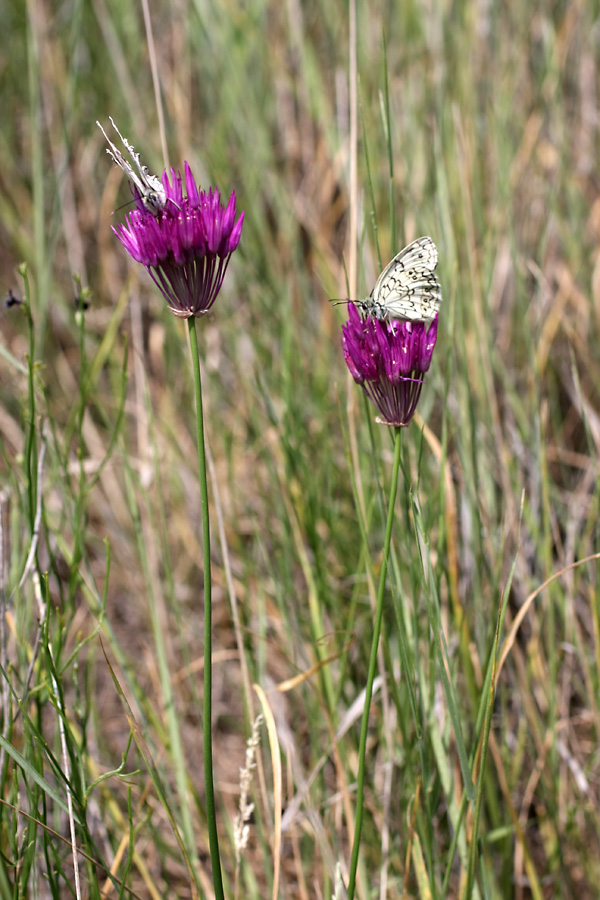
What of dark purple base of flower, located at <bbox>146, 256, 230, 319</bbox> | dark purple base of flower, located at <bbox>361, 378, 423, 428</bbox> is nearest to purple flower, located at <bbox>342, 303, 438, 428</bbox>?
dark purple base of flower, located at <bbox>361, 378, 423, 428</bbox>

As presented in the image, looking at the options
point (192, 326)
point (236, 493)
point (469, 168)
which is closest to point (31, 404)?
point (192, 326)

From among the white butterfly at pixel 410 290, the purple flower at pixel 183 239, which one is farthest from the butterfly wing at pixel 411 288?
the purple flower at pixel 183 239

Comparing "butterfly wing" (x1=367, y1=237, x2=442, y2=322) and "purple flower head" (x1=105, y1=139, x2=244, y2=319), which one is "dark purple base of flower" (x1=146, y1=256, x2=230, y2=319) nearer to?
"purple flower head" (x1=105, y1=139, x2=244, y2=319)

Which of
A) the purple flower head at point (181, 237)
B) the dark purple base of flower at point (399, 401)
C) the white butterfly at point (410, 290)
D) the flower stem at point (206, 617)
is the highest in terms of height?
the purple flower head at point (181, 237)

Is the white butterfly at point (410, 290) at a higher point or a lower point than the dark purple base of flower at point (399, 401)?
higher

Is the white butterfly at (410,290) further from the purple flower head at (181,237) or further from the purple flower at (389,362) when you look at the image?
the purple flower head at (181,237)

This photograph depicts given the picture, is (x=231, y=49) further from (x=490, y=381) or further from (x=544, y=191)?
(x=490, y=381)

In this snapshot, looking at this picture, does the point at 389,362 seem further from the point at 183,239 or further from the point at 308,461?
the point at 308,461

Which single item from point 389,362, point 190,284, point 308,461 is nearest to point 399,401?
point 389,362
